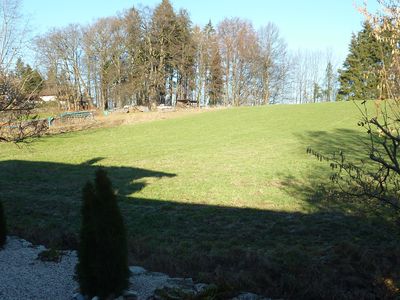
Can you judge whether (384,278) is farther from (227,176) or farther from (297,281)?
(227,176)

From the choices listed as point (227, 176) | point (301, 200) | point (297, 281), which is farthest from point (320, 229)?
point (227, 176)

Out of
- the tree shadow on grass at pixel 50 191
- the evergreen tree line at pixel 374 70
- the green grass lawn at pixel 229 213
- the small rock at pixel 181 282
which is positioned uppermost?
the evergreen tree line at pixel 374 70

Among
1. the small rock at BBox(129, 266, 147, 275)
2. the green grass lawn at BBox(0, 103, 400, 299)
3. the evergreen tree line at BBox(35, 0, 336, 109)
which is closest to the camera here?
the small rock at BBox(129, 266, 147, 275)

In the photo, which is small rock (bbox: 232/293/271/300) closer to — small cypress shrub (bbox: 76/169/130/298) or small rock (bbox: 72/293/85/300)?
small cypress shrub (bbox: 76/169/130/298)

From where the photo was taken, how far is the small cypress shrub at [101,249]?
3.26 metres

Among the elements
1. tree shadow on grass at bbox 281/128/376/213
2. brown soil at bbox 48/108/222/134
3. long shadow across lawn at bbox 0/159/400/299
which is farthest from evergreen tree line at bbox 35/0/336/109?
long shadow across lawn at bbox 0/159/400/299

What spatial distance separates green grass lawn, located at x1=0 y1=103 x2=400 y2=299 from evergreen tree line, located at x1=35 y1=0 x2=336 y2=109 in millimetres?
28521

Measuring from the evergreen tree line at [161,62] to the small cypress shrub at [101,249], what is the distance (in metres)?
41.9

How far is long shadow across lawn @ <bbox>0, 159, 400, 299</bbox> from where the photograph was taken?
153 inches

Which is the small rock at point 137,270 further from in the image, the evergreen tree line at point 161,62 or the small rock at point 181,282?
the evergreen tree line at point 161,62

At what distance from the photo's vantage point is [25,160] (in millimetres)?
16000

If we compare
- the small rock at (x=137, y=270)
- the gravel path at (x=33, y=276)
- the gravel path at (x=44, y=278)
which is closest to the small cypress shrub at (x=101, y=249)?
the gravel path at (x=44, y=278)

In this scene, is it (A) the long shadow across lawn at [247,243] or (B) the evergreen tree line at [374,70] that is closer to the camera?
(B) the evergreen tree line at [374,70]

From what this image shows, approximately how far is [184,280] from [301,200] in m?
4.98
